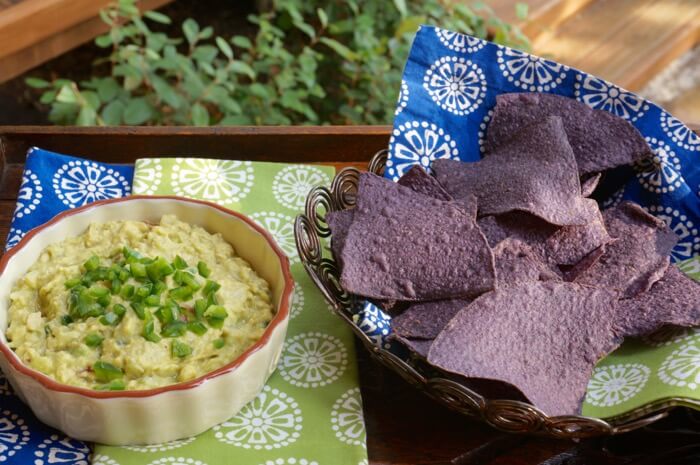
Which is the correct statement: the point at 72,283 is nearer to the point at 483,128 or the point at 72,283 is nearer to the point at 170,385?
the point at 170,385

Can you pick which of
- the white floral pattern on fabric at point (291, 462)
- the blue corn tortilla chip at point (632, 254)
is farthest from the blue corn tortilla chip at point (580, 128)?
the white floral pattern on fabric at point (291, 462)

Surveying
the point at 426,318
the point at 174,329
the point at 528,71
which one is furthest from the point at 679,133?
the point at 174,329

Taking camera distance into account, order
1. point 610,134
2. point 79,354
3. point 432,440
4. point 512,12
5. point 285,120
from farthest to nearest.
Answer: point 512,12
point 285,120
point 610,134
point 432,440
point 79,354

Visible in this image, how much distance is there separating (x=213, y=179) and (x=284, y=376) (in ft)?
1.79

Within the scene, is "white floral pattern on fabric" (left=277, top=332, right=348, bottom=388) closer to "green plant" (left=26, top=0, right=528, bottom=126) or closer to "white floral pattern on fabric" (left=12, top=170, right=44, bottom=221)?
"white floral pattern on fabric" (left=12, top=170, right=44, bottom=221)

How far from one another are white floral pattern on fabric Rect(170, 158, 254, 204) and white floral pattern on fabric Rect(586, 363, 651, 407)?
2.85ft

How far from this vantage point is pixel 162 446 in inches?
58.4

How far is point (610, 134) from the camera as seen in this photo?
1.80 metres

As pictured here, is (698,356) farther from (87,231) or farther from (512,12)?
(512,12)

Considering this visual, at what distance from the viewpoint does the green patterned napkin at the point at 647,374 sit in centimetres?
142

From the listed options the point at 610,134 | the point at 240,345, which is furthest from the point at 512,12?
the point at 240,345

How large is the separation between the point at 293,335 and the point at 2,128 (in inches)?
35.1

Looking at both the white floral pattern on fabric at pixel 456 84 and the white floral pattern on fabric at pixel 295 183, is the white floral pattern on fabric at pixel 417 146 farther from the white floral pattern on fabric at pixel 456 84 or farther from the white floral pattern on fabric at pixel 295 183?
the white floral pattern on fabric at pixel 295 183

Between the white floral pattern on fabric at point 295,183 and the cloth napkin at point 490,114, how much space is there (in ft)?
0.77
